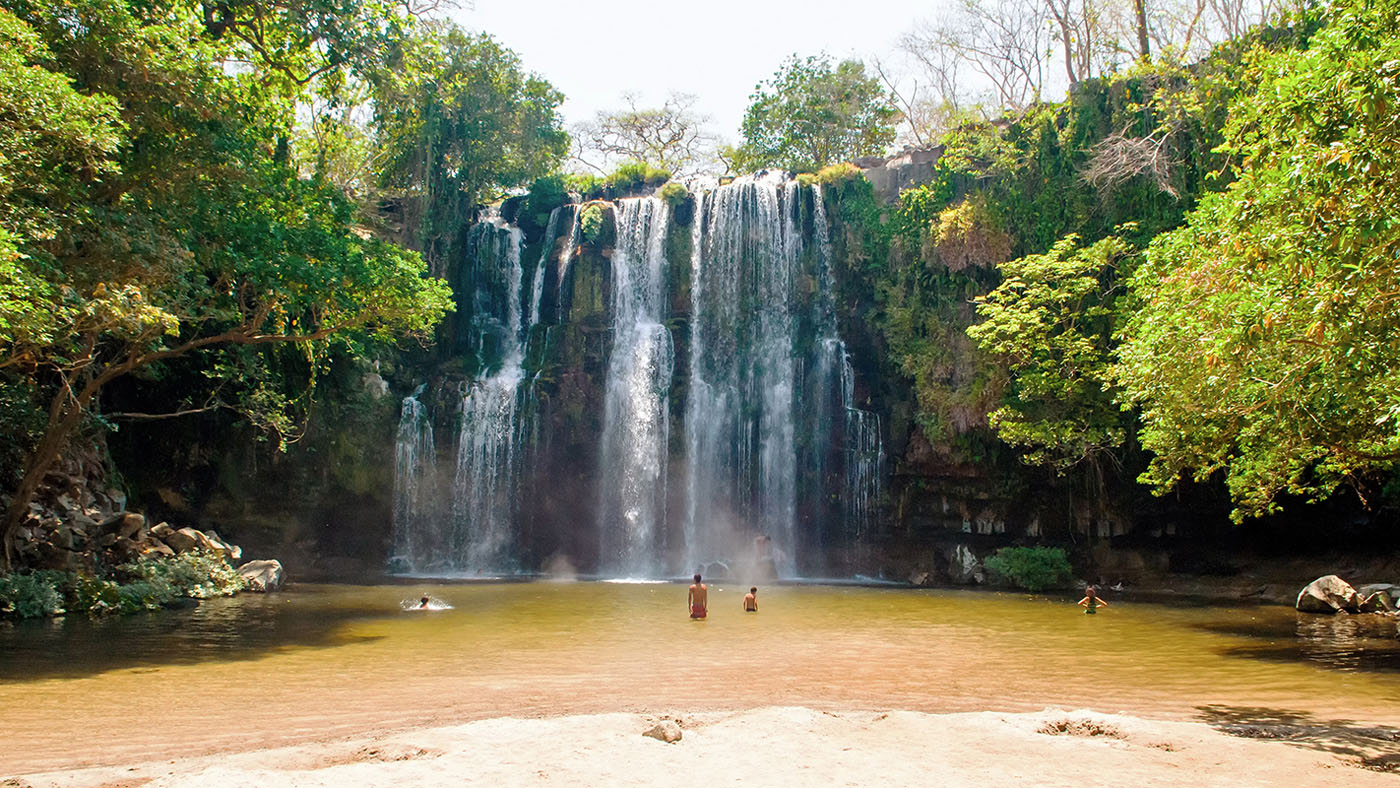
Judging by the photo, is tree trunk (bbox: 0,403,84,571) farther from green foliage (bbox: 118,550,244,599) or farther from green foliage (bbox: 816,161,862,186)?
green foliage (bbox: 816,161,862,186)

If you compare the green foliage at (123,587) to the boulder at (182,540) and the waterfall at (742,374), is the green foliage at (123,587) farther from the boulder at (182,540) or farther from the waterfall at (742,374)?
the waterfall at (742,374)

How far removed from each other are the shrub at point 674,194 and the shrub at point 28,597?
68.4 ft

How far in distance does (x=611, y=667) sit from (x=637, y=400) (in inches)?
711

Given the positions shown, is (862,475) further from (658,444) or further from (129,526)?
(129,526)

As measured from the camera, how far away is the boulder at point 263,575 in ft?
65.1

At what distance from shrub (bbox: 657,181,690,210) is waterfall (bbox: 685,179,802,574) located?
33.3 inches

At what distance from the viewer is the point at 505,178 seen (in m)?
34.8

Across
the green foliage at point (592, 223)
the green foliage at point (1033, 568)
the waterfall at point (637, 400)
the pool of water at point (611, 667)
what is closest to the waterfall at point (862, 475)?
the green foliage at point (1033, 568)

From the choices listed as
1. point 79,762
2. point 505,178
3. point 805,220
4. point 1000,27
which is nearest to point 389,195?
point 505,178

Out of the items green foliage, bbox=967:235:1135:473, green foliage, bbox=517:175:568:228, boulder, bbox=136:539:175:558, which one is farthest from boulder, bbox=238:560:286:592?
green foliage, bbox=967:235:1135:473

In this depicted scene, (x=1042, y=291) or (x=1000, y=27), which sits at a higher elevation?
(x=1000, y=27)

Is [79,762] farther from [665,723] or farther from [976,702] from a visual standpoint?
[976,702]

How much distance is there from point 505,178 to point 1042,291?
66.7 feet

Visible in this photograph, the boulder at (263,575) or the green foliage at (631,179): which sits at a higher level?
the green foliage at (631,179)
